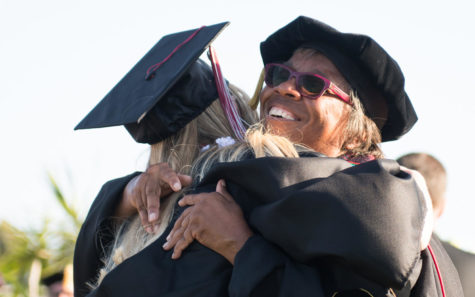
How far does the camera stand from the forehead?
3695 mm

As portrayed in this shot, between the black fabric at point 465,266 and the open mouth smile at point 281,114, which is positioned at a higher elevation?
the open mouth smile at point 281,114

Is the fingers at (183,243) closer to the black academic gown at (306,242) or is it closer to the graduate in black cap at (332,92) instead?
the black academic gown at (306,242)

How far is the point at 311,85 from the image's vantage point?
3625mm

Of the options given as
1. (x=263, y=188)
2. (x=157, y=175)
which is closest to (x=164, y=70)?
(x=157, y=175)

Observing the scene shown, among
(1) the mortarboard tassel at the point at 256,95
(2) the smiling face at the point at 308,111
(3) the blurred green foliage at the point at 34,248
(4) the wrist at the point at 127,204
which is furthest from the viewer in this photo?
(3) the blurred green foliage at the point at 34,248

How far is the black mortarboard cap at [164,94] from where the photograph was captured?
136 inches

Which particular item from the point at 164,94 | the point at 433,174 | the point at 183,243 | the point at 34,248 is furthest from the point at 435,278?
the point at 34,248

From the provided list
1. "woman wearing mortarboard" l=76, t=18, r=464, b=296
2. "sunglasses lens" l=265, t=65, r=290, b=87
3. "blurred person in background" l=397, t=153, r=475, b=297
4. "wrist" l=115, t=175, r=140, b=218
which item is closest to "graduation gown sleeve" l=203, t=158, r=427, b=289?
"woman wearing mortarboard" l=76, t=18, r=464, b=296

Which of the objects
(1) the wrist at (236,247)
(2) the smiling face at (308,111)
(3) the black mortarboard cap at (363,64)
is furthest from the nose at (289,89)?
(1) the wrist at (236,247)

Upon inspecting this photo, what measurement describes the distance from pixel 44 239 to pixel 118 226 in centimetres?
1176

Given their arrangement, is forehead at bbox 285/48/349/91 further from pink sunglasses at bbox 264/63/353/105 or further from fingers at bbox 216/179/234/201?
fingers at bbox 216/179/234/201

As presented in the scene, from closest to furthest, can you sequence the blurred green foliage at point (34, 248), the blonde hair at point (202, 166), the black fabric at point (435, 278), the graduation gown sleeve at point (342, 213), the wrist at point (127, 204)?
1. the graduation gown sleeve at point (342, 213)
2. the black fabric at point (435, 278)
3. the blonde hair at point (202, 166)
4. the wrist at point (127, 204)
5. the blurred green foliage at point (34, 248)

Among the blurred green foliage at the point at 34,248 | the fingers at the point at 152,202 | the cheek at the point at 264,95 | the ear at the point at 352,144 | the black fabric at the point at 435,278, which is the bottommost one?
the blurred green foliage at the point at 34,248

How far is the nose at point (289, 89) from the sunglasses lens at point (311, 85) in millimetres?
37
